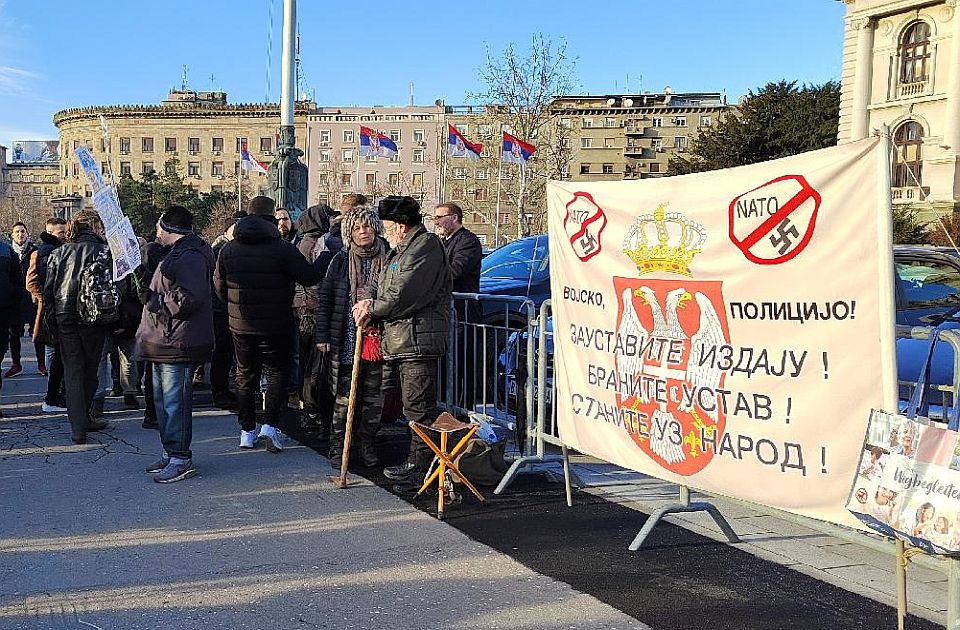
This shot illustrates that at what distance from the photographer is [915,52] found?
5016 centimetres

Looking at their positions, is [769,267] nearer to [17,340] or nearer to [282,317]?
[282,317]

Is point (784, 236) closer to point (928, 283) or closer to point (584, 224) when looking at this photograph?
point (584, 224)

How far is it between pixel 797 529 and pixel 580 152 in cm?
10589

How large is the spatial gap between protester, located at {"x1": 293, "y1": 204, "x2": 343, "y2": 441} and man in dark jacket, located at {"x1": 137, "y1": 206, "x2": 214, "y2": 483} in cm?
133

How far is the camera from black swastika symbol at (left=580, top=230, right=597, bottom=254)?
17.3 feet

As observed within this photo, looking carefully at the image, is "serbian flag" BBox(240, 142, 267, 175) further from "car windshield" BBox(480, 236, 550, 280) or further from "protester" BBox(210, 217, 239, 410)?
"protester" BBox(210, 217, 239, 410)

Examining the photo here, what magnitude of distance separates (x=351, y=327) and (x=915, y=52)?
5200cm

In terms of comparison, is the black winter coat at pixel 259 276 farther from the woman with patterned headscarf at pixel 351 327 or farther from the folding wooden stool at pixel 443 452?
the folding wooden stool at pixel 443 452

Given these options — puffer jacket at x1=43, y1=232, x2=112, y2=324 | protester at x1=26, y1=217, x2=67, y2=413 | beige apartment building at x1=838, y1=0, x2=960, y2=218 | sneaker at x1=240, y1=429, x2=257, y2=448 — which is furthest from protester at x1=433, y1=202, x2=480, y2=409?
beige apartment building at x1=838, y1=0, x2=960, y2=218

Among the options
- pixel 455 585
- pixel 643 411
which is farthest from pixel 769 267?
pixel 455 585

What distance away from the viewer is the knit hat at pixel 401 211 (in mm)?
6246

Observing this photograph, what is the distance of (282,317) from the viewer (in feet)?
24.5

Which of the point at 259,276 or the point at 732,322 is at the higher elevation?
the point at 259,276

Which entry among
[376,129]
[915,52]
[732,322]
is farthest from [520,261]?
[376,129]
